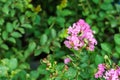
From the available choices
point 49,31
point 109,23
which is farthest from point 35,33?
point 109,23

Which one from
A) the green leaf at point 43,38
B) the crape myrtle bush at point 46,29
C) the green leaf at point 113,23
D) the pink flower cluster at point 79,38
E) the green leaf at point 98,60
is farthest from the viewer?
the green leaf at point 113,23

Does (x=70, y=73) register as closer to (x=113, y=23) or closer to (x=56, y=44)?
(x=56, y=44)

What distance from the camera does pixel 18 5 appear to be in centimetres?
223

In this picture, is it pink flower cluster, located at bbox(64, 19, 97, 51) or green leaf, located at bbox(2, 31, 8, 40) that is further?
green leaf, located at bbox(2, 31, 8, 40)

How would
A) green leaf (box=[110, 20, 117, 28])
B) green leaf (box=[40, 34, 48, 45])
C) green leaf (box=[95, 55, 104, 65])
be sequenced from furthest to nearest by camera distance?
green leaf (box=[110, 20, 117, 28]), green leaf (box=[40, 34, 48, 45]), green leaf (box=[95, 55, 104, 65])

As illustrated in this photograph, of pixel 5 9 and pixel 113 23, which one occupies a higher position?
pixel 5 9

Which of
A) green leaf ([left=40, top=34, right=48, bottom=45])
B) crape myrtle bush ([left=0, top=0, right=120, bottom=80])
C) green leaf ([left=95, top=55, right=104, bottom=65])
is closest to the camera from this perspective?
green leaf ([left=95, top=55, right=104, bottom=65])

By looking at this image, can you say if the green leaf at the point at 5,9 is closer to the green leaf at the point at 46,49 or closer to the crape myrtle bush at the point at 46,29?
the crape myrtle bush at the point at 46,29

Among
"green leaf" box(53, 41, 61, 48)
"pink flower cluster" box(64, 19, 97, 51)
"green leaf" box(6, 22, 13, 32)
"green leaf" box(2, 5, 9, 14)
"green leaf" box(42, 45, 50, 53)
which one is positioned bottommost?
"green leaf" box(42, 45, 50, 53)

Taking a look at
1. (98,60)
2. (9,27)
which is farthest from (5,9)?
(98,60)

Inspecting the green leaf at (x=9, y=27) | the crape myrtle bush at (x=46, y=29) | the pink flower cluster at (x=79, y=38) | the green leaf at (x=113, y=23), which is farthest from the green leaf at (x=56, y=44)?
the pink flower cluster at (x=79, y=38)

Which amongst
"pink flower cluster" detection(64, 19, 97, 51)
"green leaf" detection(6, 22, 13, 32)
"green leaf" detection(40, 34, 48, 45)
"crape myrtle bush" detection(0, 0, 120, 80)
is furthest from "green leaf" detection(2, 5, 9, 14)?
"pink flower cluster" detection(64, 19, 97, 51)

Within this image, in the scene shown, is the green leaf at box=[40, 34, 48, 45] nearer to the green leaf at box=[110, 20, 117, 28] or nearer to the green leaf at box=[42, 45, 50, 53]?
the green leaf at box=[42, 45, 50, 53]

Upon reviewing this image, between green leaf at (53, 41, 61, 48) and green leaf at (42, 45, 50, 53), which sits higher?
green leaf at (53, 41, 61, 48)
